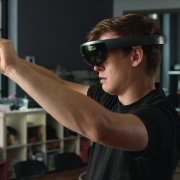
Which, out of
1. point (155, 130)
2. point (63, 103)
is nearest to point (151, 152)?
point (155, 130)

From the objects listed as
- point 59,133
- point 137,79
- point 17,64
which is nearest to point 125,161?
point 137,79

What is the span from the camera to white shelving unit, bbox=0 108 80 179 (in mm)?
3861

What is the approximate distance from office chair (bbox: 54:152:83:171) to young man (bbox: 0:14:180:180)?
2.13 metres

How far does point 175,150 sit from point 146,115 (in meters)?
0.21

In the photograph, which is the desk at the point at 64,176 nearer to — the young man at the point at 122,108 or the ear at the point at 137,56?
the young man at the point at 122,108

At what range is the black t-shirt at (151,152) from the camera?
29.5 inches

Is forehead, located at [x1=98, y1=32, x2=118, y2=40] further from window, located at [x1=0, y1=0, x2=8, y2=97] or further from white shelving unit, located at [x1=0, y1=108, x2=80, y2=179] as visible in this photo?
window, located at [x1=0, y1=0, x2=8, y2=97]

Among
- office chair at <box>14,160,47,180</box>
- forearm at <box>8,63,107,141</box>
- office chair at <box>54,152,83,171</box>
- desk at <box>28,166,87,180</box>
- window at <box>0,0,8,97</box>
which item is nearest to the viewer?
forearm at <box>8,63,107,141</box>

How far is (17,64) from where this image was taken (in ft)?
2.23

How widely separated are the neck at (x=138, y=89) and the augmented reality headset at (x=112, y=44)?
0.13 m

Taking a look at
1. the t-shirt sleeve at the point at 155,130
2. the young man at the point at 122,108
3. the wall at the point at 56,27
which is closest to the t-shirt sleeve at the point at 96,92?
the young man at the point at 122,108

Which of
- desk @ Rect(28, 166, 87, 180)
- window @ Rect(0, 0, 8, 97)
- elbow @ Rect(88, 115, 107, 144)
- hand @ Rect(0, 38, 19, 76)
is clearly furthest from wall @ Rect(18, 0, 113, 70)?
elbow @ Rect(88, 115, 107, 144)

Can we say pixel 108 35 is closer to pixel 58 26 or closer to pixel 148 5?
pixel 58 26

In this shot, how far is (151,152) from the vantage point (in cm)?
76
